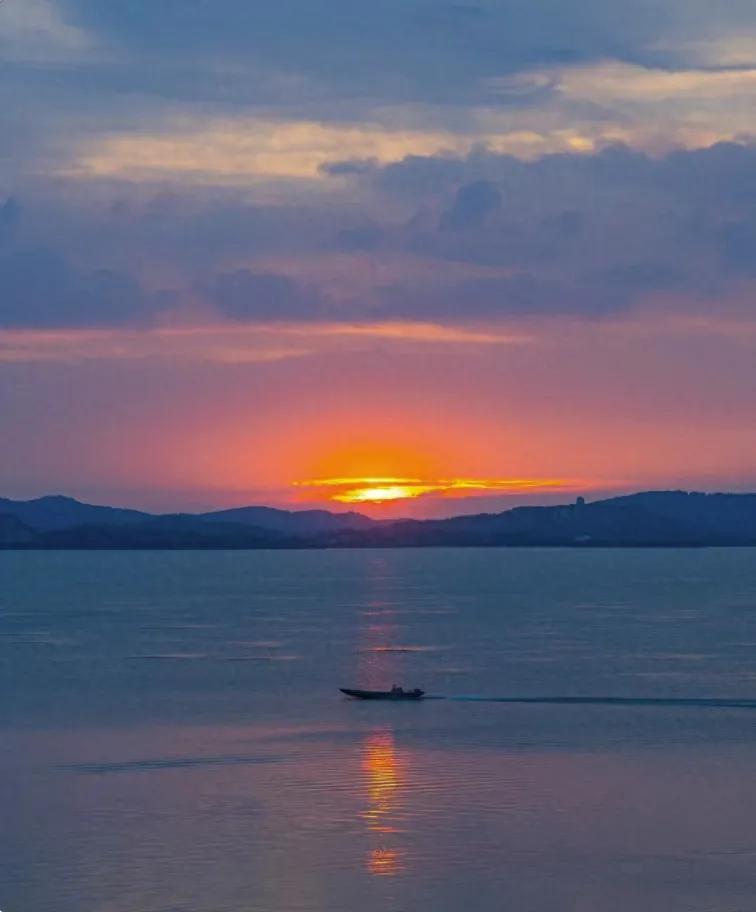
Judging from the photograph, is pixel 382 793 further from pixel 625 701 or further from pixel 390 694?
pixel 625 701

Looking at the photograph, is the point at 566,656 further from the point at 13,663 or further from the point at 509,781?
the point at 509,781

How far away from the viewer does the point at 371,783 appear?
4741 cm

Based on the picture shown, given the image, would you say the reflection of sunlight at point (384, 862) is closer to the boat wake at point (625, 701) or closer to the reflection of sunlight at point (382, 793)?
the reflection of sunlight at point (382, 793)

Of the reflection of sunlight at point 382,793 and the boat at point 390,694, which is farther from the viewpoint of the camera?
the boat at point 390,694

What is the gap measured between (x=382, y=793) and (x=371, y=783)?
1841mm

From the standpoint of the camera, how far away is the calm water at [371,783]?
3547cm

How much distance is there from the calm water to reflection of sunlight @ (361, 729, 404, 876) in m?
0.11

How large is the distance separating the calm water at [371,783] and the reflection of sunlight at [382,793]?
106mm

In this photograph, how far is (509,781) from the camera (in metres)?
47.6

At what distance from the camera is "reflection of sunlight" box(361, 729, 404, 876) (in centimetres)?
3741

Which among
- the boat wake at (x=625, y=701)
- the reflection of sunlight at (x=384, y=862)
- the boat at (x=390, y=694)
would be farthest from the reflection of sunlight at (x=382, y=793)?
the boat wake at (x=625, y=701)

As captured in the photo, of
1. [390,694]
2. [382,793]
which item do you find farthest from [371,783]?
[390,694]

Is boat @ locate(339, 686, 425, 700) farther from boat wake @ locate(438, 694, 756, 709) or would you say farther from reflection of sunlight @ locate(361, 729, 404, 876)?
reflection of sunlight @ locate(361, 729, 404, 876)

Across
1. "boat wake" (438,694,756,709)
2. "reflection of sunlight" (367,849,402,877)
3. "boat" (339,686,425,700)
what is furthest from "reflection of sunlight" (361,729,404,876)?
"boat wake" (438,694,756,709)
